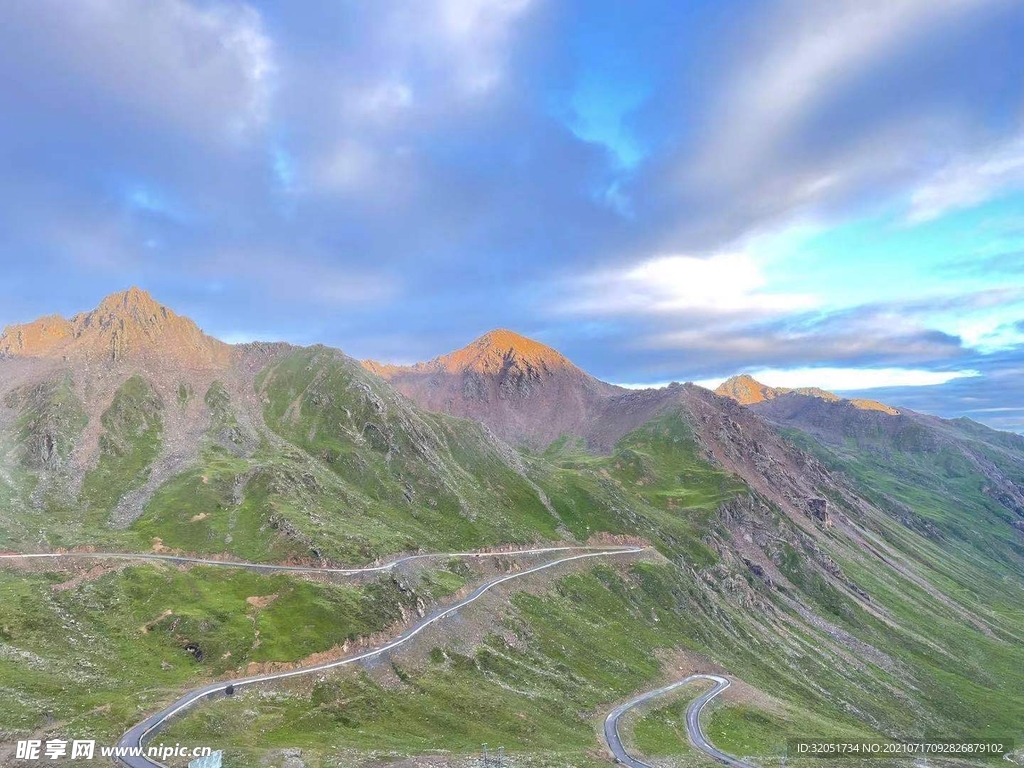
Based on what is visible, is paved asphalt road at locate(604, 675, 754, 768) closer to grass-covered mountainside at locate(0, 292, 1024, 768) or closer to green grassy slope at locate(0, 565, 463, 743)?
grass-covered mountainside at locate(0, 292, 1024, 768)

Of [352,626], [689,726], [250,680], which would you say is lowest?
[689,726]

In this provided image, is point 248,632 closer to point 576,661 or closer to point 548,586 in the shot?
point 576,661

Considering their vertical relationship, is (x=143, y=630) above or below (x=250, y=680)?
above

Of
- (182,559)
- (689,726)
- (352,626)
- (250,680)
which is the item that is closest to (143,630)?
(250,680)

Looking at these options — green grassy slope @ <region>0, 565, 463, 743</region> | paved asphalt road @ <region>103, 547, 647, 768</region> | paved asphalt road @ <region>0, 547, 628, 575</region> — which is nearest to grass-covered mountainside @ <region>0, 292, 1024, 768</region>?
green grassy slope @ <region>0, 565, 463, 743</region>

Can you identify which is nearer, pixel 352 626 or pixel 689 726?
pixel 352 626

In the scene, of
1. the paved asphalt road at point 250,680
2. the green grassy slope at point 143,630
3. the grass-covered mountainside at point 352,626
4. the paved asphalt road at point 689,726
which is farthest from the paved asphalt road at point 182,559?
the paved asphalt road at point 689,726

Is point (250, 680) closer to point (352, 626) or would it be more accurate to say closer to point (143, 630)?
point (352, 626)

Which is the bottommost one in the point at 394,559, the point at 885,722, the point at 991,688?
the point at 991,688

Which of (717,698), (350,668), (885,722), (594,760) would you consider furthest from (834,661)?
(350,668)
